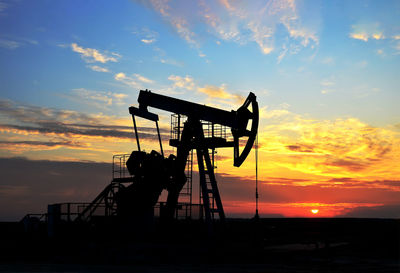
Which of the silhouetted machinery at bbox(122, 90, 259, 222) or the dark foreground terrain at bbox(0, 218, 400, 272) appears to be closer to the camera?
the dark foreground terrain at bbox(0, 218, 400, 272)

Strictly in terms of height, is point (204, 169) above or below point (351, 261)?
above

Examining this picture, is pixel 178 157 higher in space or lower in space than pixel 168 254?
higher

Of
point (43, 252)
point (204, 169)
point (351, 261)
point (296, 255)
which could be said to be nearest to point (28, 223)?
point (43, 252)

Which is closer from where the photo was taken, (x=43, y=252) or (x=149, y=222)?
(x=43, y=252)

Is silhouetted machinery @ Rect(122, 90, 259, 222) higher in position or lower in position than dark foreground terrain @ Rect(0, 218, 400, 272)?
higher

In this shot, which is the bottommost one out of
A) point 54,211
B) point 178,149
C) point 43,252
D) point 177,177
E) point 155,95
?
point 43,252

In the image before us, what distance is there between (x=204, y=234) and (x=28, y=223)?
9431 millimetres

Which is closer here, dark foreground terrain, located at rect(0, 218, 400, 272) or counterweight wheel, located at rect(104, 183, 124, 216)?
dark foreground terrain, located at rect(0, 218, 400, 272)

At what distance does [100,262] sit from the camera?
672 inches

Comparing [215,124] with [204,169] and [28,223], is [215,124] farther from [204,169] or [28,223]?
[28,223]

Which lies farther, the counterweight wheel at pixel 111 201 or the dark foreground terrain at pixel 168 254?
the counterweight wheel at pixel 111 201

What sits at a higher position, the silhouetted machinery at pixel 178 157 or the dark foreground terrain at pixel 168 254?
the silhouetted machinery at pixel 178 157

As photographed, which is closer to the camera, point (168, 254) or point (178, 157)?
point (168, 254)

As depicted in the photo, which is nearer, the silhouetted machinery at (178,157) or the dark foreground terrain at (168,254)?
the dark foreground terrain at (168,254)
